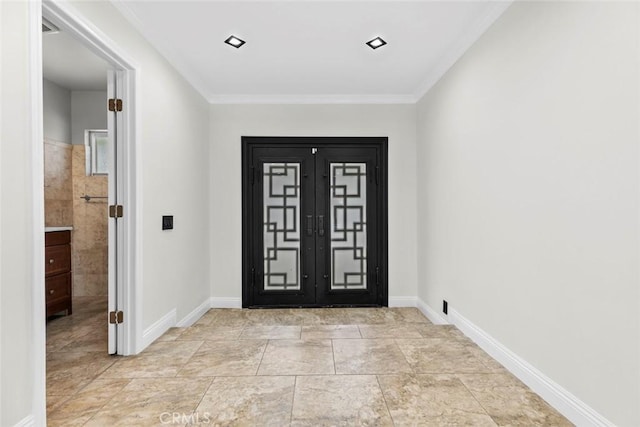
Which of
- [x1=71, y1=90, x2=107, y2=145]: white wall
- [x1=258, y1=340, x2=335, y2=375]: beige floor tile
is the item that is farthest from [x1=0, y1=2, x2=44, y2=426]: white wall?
[x1=71, y1=90, x2=107, y2=145]: white wall

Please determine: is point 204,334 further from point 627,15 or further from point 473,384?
point 627,15

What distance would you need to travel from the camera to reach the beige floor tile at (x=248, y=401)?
2002mm

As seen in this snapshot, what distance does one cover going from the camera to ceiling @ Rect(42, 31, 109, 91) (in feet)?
12.2

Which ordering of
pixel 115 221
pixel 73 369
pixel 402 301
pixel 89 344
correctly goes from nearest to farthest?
pixel 73 369 → pixel 115 221 → pixel 89 344 → pixel 402 301

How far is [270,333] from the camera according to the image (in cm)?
346

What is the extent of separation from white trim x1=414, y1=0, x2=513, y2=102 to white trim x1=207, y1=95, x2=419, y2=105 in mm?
343

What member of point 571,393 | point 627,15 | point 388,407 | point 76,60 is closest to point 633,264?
point 571,393

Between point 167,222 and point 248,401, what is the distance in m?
1.88

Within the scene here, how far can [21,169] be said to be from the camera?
181 centimetres

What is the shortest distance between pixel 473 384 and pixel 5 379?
2.33 metres

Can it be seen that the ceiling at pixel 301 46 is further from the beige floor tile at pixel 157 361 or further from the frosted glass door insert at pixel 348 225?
the beige floor tile at pixel 157 361

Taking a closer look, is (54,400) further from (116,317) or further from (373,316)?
(373,316)

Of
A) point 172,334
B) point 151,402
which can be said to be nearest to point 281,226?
point 172,334

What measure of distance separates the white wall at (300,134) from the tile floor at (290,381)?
1.41 metres
